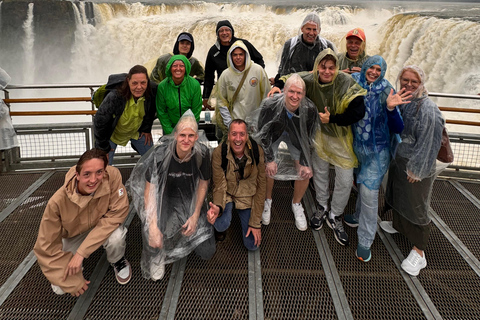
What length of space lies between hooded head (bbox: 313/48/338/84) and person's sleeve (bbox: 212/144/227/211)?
963mm

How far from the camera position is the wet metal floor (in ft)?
7.14

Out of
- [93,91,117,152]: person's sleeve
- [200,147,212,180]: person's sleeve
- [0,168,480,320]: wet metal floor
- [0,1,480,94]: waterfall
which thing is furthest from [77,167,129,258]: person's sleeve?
[0,1,480,94]: waterfall

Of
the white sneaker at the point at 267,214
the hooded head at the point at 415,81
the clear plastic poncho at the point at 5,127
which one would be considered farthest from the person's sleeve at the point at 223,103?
the clear plastic poncho at the point at 5,127

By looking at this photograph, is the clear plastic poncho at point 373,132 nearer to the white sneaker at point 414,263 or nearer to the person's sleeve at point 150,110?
the white sneaker at point 414,263

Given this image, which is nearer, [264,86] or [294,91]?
[294,91]

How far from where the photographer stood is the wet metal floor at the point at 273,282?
7.14ft

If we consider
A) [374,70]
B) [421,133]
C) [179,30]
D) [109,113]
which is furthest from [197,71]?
[179,30]

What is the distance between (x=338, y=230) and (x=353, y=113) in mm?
1039

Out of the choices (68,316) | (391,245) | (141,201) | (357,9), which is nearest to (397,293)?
(391,245)

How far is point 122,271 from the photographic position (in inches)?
Answer: 93.5

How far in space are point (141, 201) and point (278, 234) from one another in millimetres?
1206

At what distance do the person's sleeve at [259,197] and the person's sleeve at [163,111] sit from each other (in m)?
0.92

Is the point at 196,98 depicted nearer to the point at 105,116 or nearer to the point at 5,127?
the point at 105,116

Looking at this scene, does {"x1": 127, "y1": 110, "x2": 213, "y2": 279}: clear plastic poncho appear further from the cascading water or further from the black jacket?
the cascading water
